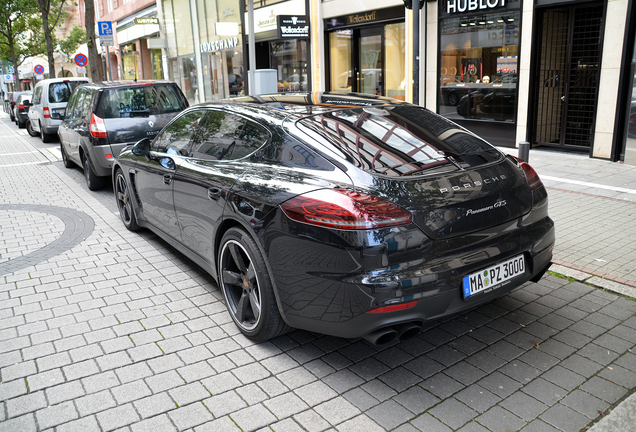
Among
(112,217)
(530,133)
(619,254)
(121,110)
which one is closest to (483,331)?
(619,254)

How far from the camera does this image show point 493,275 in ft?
10.6

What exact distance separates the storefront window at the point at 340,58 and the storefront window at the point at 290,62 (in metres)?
1.15

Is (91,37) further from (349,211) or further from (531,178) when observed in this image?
(349,211)

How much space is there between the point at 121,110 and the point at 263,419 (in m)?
6.94

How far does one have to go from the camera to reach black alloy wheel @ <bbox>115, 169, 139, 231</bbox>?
247 inches

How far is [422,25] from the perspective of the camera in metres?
12.8

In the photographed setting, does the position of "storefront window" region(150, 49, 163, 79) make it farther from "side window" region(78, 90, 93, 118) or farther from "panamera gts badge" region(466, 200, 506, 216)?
"panamera gts badge" region(466, 200, 506, 216)

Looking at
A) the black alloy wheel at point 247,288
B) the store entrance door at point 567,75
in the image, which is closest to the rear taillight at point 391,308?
the black alloy wheel at point 247,288

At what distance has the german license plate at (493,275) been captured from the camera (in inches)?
123

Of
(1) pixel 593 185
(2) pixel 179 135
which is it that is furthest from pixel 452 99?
(2) pixel 179 135

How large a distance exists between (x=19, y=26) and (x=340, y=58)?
1340 inches

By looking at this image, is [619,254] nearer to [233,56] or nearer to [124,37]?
[233,56]

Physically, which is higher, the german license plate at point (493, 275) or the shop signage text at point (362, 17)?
the shop signage text at point (362, 17)

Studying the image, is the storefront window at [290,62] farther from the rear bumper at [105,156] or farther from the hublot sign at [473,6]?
the rear bumper at [105,156]
